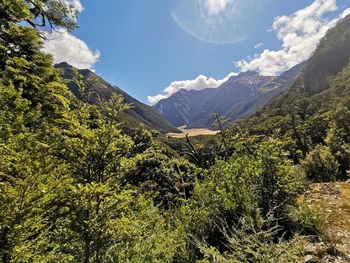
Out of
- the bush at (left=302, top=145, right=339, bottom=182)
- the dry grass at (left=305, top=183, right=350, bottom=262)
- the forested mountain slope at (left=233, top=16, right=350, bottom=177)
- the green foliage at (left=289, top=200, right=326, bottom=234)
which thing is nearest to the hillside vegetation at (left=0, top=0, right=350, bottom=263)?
the green foliage at (left=289, top=200, right=326, bottom=234)

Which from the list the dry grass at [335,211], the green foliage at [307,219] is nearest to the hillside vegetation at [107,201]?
the green foliage at [307,219]

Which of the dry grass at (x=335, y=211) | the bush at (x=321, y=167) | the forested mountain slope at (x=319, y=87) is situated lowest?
the dry grass at (x=335, y=211)

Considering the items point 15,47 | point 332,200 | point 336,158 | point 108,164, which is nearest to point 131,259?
point 108,164

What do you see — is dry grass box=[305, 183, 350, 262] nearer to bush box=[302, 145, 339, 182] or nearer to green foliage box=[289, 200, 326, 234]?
green foliage box=[289, 200, 326, 234]

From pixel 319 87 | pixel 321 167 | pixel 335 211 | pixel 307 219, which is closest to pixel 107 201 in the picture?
pixel 307 219

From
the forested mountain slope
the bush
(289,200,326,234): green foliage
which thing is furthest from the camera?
the forested mountain slope

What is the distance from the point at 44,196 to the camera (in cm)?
416

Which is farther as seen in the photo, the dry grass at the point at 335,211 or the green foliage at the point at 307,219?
the green foliage at the point at 307,219

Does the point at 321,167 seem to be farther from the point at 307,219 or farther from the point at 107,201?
the point at 107,201

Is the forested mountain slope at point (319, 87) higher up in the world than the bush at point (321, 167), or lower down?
higher up

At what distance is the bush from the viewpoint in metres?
13.8

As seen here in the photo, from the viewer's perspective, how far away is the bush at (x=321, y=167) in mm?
13844

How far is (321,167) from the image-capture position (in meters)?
14.1

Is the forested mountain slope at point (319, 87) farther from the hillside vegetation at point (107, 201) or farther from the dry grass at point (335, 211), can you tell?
the hillside vegetation at point (107, 201)
